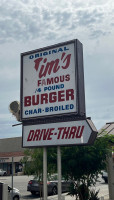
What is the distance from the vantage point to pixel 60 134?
12352mm

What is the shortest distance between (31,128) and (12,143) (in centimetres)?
4779

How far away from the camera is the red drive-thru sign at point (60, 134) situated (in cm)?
1170

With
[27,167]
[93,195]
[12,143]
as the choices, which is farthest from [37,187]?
[12,143]

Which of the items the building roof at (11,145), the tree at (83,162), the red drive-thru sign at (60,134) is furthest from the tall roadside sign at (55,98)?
the building roof at (11,145)

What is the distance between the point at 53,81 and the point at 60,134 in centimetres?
251

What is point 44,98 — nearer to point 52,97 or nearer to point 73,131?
point 52,97

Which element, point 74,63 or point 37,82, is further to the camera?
point 37,82

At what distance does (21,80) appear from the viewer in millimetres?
13805

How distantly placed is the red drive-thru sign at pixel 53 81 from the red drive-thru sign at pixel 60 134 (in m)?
0.50

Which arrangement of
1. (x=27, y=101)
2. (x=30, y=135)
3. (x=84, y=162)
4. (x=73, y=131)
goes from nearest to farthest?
(x=73, y=131) → (x=30, y=135) → (x=27, y=101) → (x=84, y=162)

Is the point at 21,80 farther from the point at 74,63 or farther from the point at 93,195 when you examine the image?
the point at 93,195

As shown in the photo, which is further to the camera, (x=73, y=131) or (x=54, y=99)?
(x=54, y=99)

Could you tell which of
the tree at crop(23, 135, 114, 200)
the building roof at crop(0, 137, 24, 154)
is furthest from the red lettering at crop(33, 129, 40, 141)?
the building roof at crop(0, 137, 24, 154)

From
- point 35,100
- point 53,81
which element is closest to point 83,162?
point 35,100
